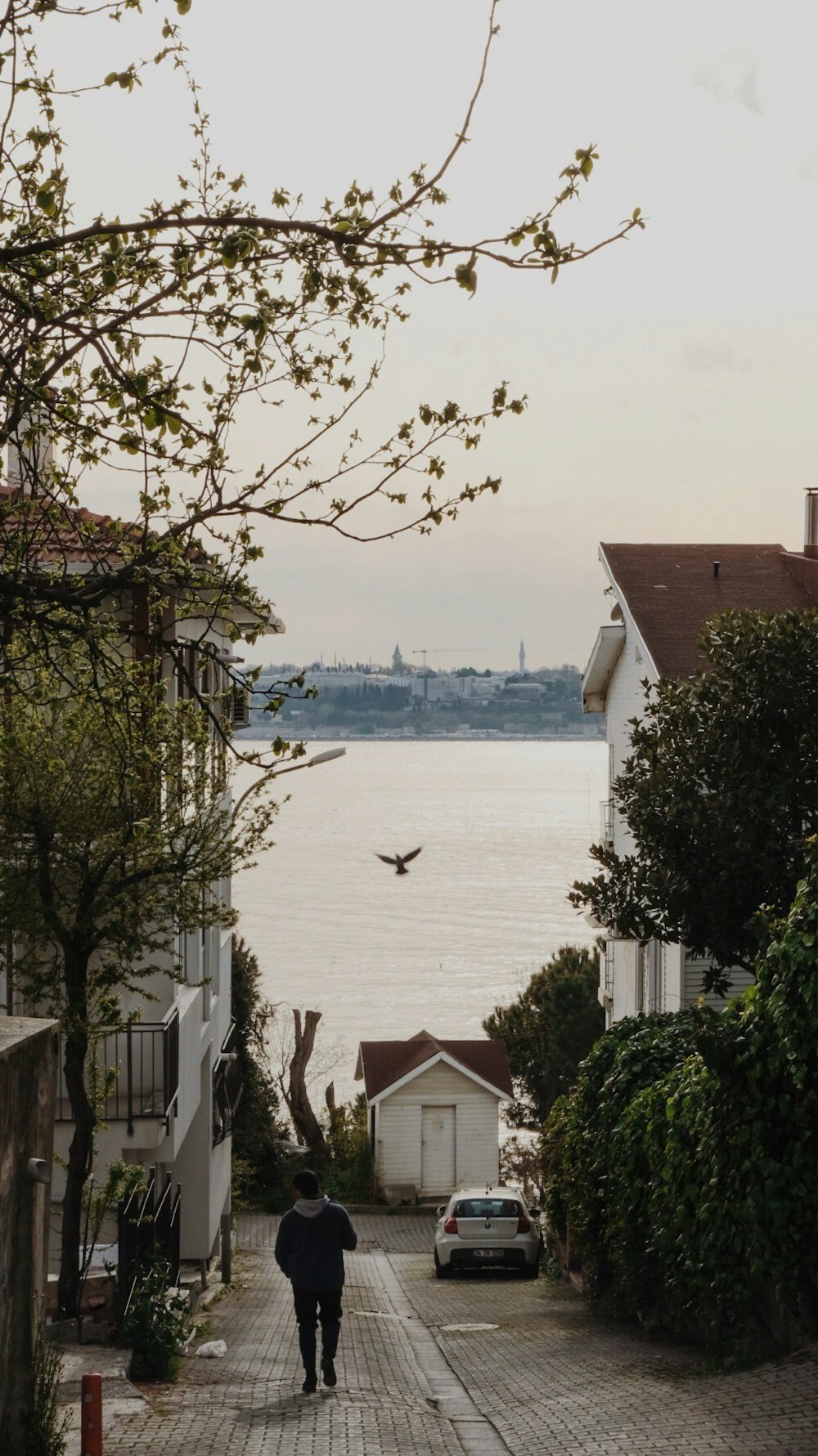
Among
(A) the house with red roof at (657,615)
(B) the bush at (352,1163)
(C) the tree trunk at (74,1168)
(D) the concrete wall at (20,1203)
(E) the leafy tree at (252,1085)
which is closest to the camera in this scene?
(D) the concrete wall at (20,1203)

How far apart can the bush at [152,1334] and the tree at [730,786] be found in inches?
261

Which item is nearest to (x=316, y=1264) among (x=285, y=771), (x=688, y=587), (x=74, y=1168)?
(x=74, y=1168)

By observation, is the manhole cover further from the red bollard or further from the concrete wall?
the red bollard

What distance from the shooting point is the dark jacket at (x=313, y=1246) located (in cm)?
1142

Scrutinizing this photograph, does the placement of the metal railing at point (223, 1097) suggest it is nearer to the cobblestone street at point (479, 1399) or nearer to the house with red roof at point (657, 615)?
the house with red roof at point (657, 615)

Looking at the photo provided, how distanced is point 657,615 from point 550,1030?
25027 mm

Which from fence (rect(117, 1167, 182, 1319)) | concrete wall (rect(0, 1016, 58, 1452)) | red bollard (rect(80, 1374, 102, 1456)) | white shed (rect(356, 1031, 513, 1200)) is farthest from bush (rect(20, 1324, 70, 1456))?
white shed (rect(356, 1031, 513, 1200))

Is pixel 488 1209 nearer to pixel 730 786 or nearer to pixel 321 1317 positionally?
pixel 730 786

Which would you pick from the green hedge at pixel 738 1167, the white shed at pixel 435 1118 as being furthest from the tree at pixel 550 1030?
the green hedge at pixel 738 1167

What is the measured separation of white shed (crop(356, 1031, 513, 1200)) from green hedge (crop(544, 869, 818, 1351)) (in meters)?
32.0

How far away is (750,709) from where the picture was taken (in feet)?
53.2

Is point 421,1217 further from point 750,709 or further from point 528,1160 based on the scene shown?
point 750,709

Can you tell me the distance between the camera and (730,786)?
16.1 m

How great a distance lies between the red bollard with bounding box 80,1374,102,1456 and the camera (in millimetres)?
7723
